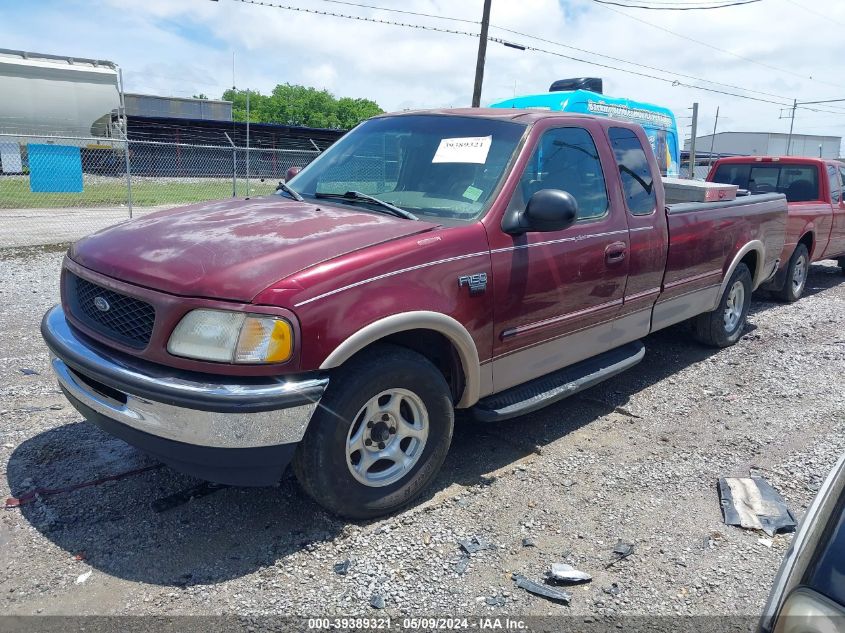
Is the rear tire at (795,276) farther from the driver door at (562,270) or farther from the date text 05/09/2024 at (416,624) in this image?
the date text 05/09/2024 at (416,624)

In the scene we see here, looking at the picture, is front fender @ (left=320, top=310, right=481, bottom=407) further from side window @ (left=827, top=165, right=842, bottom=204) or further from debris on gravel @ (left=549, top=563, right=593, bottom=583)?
side window @ (left=827, top=165, right=842, bottom=204)

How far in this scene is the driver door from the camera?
376cm

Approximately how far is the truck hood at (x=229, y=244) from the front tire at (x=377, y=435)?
55 centimetres

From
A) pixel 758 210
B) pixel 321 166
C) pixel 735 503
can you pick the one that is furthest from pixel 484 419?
pixel 758 210

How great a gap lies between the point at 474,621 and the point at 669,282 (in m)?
3.31

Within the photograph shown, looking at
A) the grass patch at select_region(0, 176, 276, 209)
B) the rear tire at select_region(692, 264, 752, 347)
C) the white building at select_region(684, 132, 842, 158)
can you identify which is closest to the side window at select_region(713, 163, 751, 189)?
the rear tire at select_region(692, 264, 752, 347)

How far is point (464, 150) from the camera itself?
13.2ft

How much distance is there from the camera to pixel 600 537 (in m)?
3.35

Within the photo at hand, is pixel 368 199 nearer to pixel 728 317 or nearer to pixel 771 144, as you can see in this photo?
pixel 728 317

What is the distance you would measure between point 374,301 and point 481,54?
19.4 m

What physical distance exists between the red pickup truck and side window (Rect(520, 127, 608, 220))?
206 inches

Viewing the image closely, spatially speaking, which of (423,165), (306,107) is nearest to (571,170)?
(423,165)

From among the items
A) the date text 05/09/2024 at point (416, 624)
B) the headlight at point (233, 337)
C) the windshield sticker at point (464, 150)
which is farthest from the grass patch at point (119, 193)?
the date text 05/09/2024 at point (416, 624)

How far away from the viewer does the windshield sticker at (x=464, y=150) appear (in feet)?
13.0
